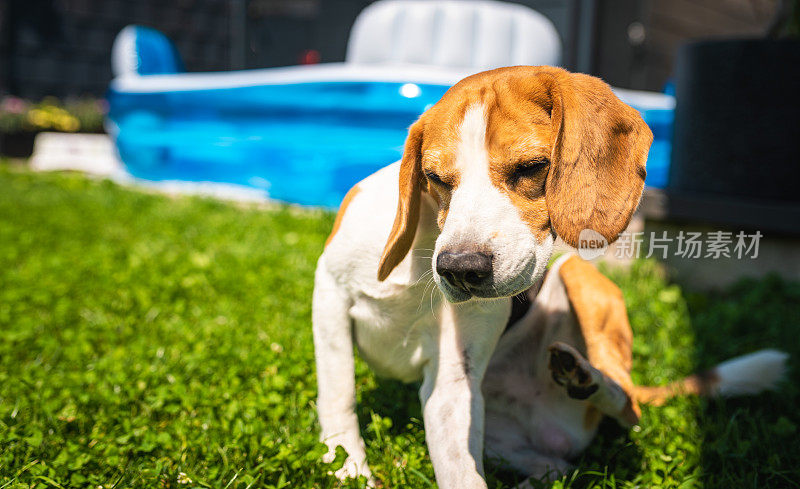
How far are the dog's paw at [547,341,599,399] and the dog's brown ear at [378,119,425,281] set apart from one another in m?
0.57

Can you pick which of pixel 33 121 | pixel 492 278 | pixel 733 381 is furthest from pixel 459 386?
pixel 33 121

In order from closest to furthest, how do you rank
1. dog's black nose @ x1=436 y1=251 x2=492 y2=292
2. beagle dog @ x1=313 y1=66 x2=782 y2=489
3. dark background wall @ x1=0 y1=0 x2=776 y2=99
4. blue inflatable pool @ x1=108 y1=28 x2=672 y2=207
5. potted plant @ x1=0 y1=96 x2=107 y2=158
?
dog's black nose @ x1=436 y1=251 x2=492 y2=292
beagle dog @ x1=313 y1=66 x2=782 y2=489
blue inflatable pool @ x1=108 y1=28 x2=672 y2=207
dark background wall @ x1=0 y1=0 x2=776 y2=99
potted plant @ x1=0 y1=96 x2=107 y2=158

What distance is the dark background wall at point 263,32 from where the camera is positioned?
29.5 ft

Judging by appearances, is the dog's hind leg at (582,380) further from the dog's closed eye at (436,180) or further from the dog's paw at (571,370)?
the dog's closed eye at (436,180)

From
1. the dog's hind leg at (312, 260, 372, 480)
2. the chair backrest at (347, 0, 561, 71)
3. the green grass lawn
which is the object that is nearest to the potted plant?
the green grass lawn

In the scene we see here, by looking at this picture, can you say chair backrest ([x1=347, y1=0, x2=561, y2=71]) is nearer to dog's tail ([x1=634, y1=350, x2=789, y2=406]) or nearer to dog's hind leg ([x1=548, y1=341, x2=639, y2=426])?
dog's tail ([x1=634, y1=350, x2=789, y2=406])

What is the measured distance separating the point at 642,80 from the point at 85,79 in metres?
10.6

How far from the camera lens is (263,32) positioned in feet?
46.4

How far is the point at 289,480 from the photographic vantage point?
6.32 feet

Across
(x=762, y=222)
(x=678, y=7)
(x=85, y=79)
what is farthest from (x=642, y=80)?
(x=85, y=79)

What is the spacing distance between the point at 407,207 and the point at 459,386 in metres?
0.54

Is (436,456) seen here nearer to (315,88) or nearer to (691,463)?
(691,463)

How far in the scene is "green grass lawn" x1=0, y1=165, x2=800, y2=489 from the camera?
203cm

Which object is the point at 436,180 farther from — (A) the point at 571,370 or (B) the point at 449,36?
(B) the point at 449,36
